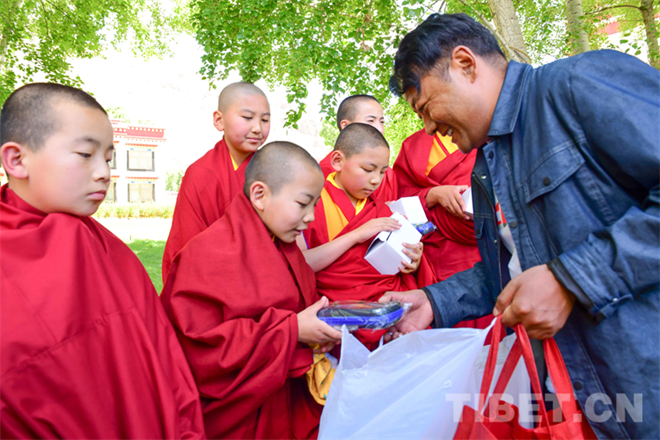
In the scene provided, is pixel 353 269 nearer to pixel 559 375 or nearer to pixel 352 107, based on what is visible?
pixel 559 375

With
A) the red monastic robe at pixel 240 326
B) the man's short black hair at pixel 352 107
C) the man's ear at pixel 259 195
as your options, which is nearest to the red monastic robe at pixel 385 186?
the man's short black hair at pixel 352 107

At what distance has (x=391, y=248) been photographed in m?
2.24

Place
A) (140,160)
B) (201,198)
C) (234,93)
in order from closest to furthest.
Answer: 1. (201,198)
2. (234,93)
3. (140,160)

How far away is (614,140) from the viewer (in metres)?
1.17

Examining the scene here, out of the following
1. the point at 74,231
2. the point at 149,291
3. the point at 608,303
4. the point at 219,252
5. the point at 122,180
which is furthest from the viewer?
the point at 122,180

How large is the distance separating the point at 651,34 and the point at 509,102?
7197 millimetres

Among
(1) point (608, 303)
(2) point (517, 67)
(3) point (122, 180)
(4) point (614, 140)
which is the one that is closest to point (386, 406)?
(1) point (608, 303)

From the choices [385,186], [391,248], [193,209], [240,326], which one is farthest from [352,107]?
[240,326]

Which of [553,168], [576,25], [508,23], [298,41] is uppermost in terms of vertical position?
[576,25]

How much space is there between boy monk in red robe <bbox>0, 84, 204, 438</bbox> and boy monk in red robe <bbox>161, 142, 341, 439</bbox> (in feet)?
0.42

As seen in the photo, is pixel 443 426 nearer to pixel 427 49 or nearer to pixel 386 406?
pixel 386 406

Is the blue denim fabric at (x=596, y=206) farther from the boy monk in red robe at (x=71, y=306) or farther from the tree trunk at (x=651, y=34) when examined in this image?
the tree trunk at (x=651, y=34)

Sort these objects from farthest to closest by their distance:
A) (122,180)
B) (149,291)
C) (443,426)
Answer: (122,180), (149,291), (443,426)

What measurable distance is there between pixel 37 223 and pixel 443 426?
1471mm
